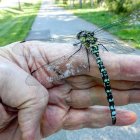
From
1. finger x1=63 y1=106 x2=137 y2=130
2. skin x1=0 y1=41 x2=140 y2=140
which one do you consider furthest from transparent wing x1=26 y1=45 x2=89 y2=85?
finger x1=63 y1=106 x2=137 y2=130

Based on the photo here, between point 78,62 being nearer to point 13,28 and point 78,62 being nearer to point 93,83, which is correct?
point 93,83

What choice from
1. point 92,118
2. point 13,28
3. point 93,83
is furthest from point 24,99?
point 13,28

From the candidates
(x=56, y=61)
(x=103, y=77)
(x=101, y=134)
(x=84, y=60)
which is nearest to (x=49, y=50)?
(x=56, y=61)

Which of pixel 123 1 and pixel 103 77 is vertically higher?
pixel 103 77

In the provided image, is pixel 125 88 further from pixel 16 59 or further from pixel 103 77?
pixel 16 59

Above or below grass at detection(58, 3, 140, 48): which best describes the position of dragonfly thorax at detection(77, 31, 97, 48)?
above

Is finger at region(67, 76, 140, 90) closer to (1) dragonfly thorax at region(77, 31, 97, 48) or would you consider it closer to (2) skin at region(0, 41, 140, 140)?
(2) skin at region(0, 41, 140, 140)
